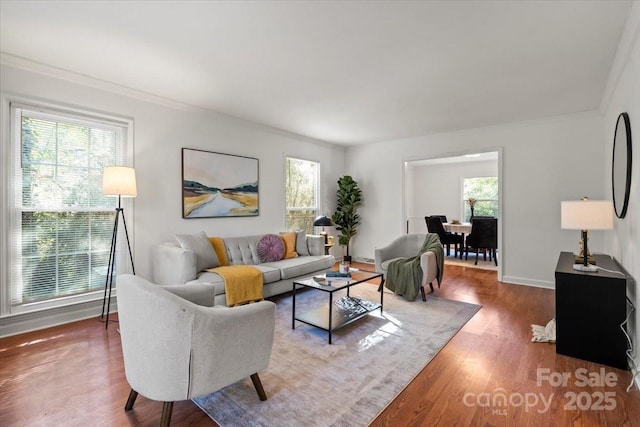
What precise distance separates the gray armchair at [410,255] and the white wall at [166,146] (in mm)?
1927

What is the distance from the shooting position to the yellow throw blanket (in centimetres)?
328

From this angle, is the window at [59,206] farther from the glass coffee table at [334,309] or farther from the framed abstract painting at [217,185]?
the glass coffee table at [334,309]

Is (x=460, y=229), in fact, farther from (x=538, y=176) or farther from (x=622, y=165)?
(x=622, y=165)

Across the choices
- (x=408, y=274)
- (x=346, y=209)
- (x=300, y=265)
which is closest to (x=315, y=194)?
(x=346, y=209)

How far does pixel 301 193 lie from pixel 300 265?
2.12 meters

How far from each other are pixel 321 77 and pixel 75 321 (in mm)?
3674

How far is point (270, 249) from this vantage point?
4340 millimetres

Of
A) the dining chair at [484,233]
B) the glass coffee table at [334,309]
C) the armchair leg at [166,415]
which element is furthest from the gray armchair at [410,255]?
the armchair leg at [166,415]

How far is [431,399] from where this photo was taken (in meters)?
1.92

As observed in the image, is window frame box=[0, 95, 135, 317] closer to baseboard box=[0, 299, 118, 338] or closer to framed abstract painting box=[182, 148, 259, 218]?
baseboard box=[0, 299, 118, 338]

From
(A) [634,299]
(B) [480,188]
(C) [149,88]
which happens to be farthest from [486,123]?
(C) [149,88]

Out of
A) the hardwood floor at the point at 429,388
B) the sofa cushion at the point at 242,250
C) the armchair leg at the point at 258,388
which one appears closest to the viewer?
the hardwood floor at the point at 429,388

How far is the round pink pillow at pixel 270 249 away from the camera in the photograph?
4.30 metres

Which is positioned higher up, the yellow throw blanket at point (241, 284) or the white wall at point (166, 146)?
the white wall at point (166, 146)
